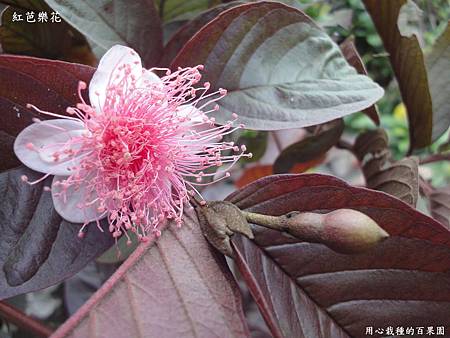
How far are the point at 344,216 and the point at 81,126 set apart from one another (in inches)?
13.3

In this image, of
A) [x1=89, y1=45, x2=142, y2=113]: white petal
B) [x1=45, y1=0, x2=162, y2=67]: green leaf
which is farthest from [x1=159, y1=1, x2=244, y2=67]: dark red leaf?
[x1=89, y1=45, x2=142, y2=113]: white petal

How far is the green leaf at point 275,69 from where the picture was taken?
67 centimetres

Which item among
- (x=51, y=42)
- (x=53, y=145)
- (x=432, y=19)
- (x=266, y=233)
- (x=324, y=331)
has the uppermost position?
(x=432, y=19)

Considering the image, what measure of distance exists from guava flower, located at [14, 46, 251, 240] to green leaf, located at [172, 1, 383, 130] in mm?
31

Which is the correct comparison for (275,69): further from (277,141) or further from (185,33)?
(277,141)

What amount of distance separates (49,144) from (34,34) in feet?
0.81

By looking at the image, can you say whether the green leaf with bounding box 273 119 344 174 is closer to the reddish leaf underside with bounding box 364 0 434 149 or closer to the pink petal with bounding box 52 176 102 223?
the reddish leaf underside with bounding box 364 0 434 149

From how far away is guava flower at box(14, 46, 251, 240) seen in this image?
0.61 meters

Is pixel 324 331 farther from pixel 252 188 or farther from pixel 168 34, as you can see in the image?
pixel 168 34

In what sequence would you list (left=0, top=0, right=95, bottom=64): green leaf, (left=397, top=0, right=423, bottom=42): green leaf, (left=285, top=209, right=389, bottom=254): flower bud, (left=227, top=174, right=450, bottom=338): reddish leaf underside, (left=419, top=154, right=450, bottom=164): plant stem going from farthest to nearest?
(left=419, top=154, right=450, bottom=164): plant stem < (left=397, top=0, right=423, bottom=42): green leaf < (left=0, top=0, right=95, bottom=64): green leaf < (left=227, top=174, right=450, bottom=338): reddish leaf underside < (left=285, top=209, right=389, bottom=254): flower bud

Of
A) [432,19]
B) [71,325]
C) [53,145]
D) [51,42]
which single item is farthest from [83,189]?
[432,19]

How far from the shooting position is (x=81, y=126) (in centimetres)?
64

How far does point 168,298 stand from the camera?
531 millimetres

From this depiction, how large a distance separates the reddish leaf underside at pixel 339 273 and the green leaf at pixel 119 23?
0.90 feet
